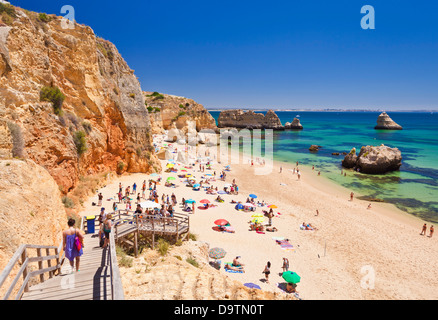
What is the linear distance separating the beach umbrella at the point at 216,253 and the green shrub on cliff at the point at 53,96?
11769 millimetres

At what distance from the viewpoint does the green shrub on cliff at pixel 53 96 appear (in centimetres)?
1388

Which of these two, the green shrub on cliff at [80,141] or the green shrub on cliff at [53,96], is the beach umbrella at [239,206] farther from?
the green shrub on cliff at [53,96]

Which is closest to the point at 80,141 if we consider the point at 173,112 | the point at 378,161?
the point at 378,161

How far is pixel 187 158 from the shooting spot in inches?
1529

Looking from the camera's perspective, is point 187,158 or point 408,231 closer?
point 408,231

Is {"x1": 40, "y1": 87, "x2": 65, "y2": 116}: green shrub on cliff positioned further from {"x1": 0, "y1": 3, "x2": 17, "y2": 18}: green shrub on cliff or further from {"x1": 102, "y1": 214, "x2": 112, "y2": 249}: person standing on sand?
{"x1": 102, "y1": 214, "x2": 112, "y2": 249}: person standing on sand

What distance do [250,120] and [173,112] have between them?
45.9 metres

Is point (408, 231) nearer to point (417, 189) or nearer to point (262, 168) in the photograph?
point (417, 189)

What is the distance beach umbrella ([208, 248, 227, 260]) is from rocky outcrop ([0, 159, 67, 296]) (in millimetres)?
7161

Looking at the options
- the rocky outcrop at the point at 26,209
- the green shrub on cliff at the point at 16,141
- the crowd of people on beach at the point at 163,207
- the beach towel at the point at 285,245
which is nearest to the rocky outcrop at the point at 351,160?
the crowd of people on beach at the point at 163,207

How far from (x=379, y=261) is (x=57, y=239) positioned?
16.1 m

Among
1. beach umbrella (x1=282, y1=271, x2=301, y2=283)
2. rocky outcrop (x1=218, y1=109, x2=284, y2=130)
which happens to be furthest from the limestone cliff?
rocky outcrop (x1=218, y1=109, x2=284, y2=130)

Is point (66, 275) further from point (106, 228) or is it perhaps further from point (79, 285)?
point (106, 228)
